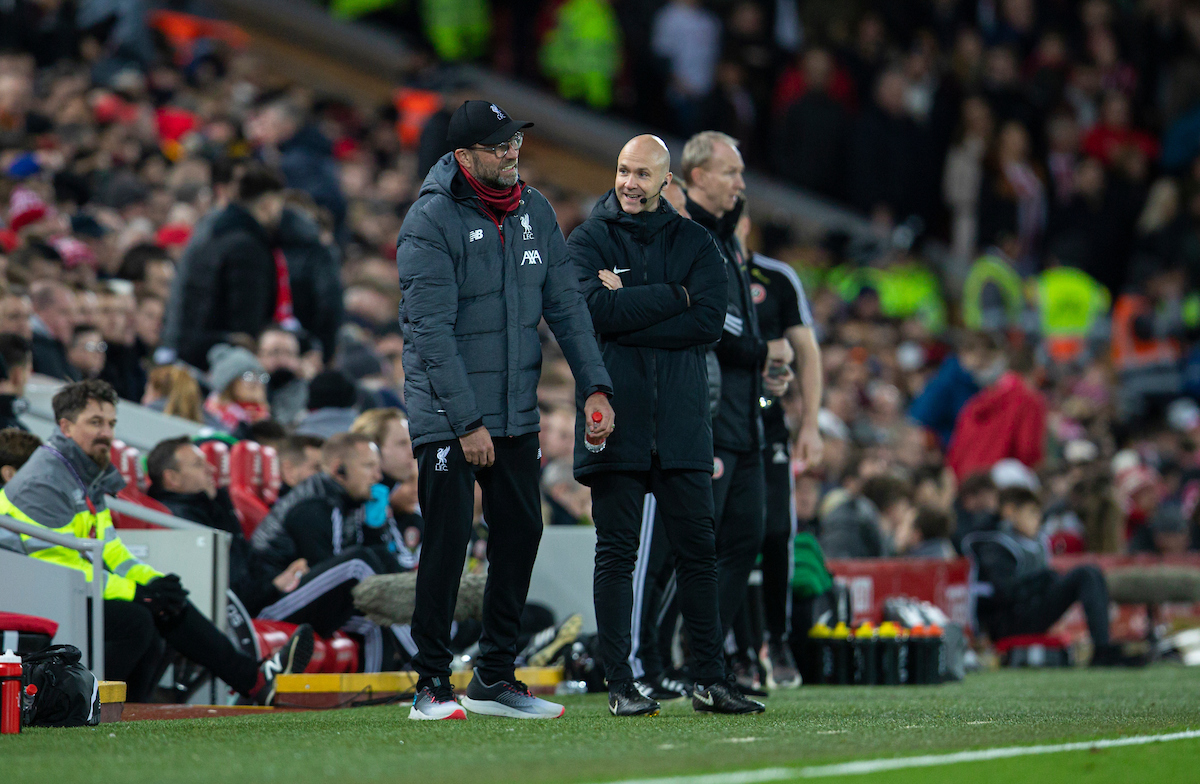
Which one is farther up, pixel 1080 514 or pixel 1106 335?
pixel 1106 335

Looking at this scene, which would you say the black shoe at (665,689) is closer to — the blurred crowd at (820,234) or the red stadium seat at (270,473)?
the red stadium seat at (270,473)

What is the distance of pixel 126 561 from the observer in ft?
24.9

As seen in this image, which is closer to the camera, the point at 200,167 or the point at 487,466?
the point at 487,466

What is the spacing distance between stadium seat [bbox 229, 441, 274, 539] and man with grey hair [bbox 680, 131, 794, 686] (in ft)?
9.84

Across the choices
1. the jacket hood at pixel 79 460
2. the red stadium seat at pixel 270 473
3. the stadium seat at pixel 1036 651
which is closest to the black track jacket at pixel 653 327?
the jacket hood at pixel 79 460

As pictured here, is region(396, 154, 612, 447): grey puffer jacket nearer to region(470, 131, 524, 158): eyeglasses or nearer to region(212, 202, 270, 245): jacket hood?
region(470, 131, 524, 158): eyeglasses

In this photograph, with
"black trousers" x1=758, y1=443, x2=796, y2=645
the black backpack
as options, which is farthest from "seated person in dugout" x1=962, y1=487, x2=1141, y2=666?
the black backpack

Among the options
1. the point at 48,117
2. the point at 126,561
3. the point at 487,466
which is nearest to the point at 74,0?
the point at 48,117

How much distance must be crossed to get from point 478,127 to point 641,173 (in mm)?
694

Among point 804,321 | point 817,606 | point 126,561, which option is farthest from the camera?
point 817,606

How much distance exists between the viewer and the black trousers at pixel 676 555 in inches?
254

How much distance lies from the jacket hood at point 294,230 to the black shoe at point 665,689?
4.38 m

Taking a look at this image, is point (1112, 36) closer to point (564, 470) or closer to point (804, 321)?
point (564, 470)

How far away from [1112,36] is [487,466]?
60.1ft
